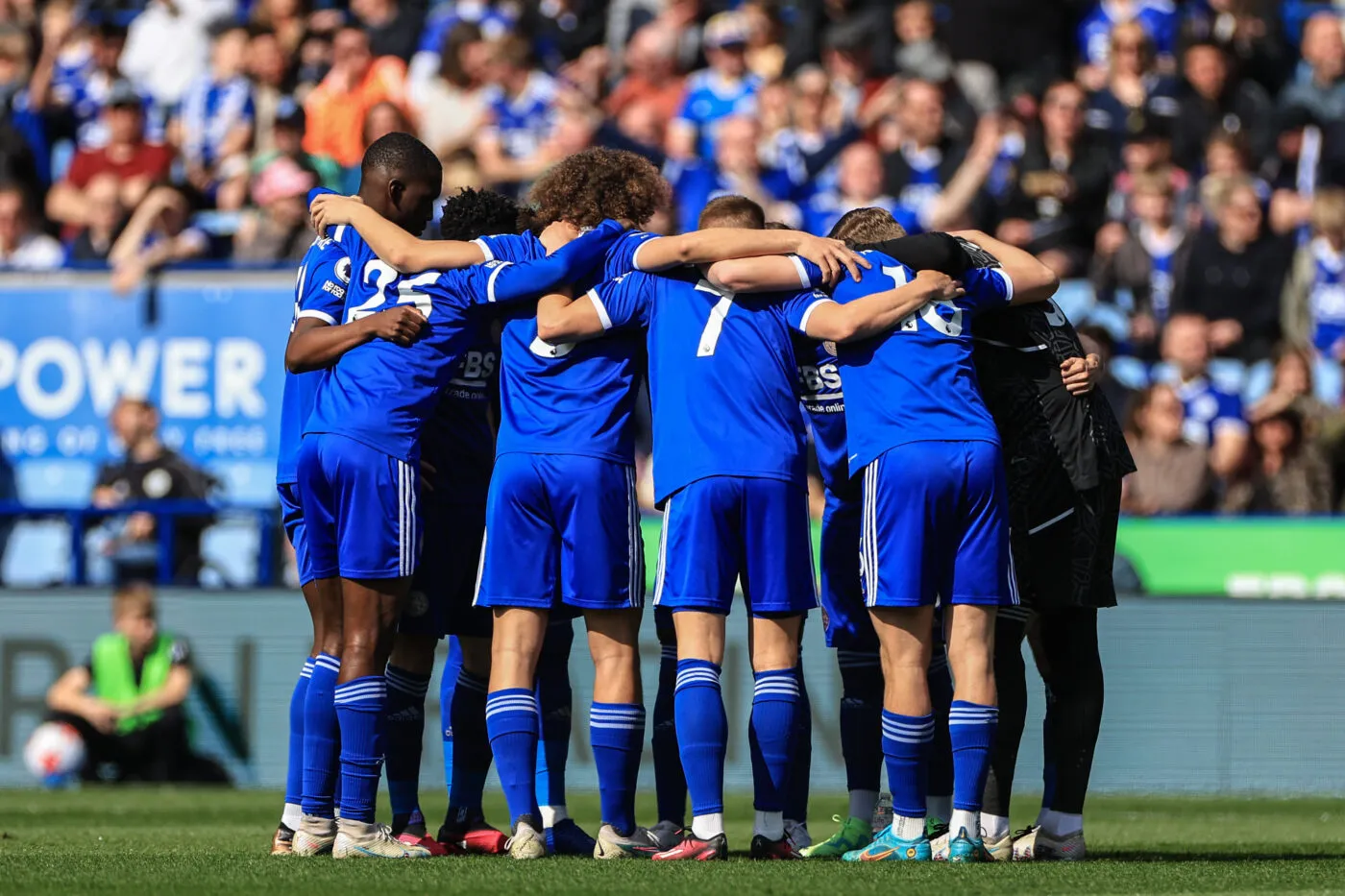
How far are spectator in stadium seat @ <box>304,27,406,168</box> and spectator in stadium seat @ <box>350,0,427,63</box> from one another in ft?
0.74

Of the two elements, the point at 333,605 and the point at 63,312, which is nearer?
the point at 333,605

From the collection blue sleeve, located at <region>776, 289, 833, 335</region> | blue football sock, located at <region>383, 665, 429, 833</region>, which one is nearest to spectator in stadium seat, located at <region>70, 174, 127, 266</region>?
blue football sock, located at <region>383, 665, 429, 833</region>

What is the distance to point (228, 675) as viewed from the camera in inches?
509

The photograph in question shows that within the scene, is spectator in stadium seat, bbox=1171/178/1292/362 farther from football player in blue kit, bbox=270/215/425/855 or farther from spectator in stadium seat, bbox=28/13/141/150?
spectator in stadium seat, bbox=28/13/141/150

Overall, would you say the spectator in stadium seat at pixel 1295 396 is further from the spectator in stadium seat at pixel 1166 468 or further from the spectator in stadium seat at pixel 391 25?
the spectator in stadium seat at pixel 391 25

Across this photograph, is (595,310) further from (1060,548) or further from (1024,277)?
(1060,548)

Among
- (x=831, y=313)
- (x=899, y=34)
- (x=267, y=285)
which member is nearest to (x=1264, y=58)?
(x=899, y=34)

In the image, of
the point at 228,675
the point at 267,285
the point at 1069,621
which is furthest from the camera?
the point at 267,285

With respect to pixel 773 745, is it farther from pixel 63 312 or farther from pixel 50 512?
pixel 63 312

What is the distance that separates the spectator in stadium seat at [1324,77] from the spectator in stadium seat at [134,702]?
9.15 metres

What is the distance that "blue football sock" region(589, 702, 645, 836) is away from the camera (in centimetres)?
701

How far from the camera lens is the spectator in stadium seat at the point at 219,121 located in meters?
16.5

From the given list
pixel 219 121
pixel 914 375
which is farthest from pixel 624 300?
pixel 219 121

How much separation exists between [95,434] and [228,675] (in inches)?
97.0
